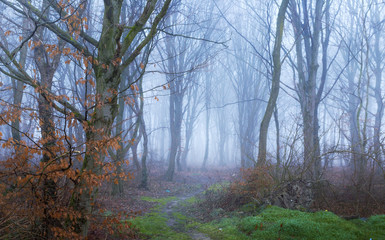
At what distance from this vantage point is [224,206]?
9.39 metres

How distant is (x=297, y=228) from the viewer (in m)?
6.00

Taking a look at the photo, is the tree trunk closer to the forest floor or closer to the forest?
the forest

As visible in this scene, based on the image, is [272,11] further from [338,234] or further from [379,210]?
[338,234]

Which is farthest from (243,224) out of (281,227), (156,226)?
(156,226)

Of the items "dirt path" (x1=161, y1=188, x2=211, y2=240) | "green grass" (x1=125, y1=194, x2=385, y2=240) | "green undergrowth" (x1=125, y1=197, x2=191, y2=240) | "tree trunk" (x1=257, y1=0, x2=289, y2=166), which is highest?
"tree trunk" (x1=257, y1=0, x2=289, y2=166)

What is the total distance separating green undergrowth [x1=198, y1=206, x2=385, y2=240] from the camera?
5.85 meters

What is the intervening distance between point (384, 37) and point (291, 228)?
20562mm

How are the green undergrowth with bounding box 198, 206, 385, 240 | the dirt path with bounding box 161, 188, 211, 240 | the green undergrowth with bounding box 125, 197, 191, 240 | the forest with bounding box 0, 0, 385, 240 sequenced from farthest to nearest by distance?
the dirt path with bounding box 161, 188, 211, 240
the green undergrowth with bounding box 125, 197, 191, 240
the green undergrowth with bounding box 198, 206, 385, 240
the forest with bounding box 0, 0, 385, 240

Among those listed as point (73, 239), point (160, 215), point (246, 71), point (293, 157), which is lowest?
point (160, 215)

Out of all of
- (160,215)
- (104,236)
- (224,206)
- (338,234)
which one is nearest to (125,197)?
(160,215)

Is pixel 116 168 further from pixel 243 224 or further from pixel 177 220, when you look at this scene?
pixel 177 220

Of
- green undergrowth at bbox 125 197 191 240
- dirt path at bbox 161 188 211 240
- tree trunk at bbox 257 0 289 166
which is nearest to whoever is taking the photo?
green undergrowth at bbox 125 197 191 240

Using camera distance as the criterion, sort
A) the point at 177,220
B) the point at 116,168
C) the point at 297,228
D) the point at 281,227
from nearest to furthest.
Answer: the point at 116,168, the point at 297,228, the point at 281,227, the point at 177,220

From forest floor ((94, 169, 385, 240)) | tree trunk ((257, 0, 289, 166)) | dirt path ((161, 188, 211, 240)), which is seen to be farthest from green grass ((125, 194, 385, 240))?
tree trunk ((257, 0, 289, 166))
